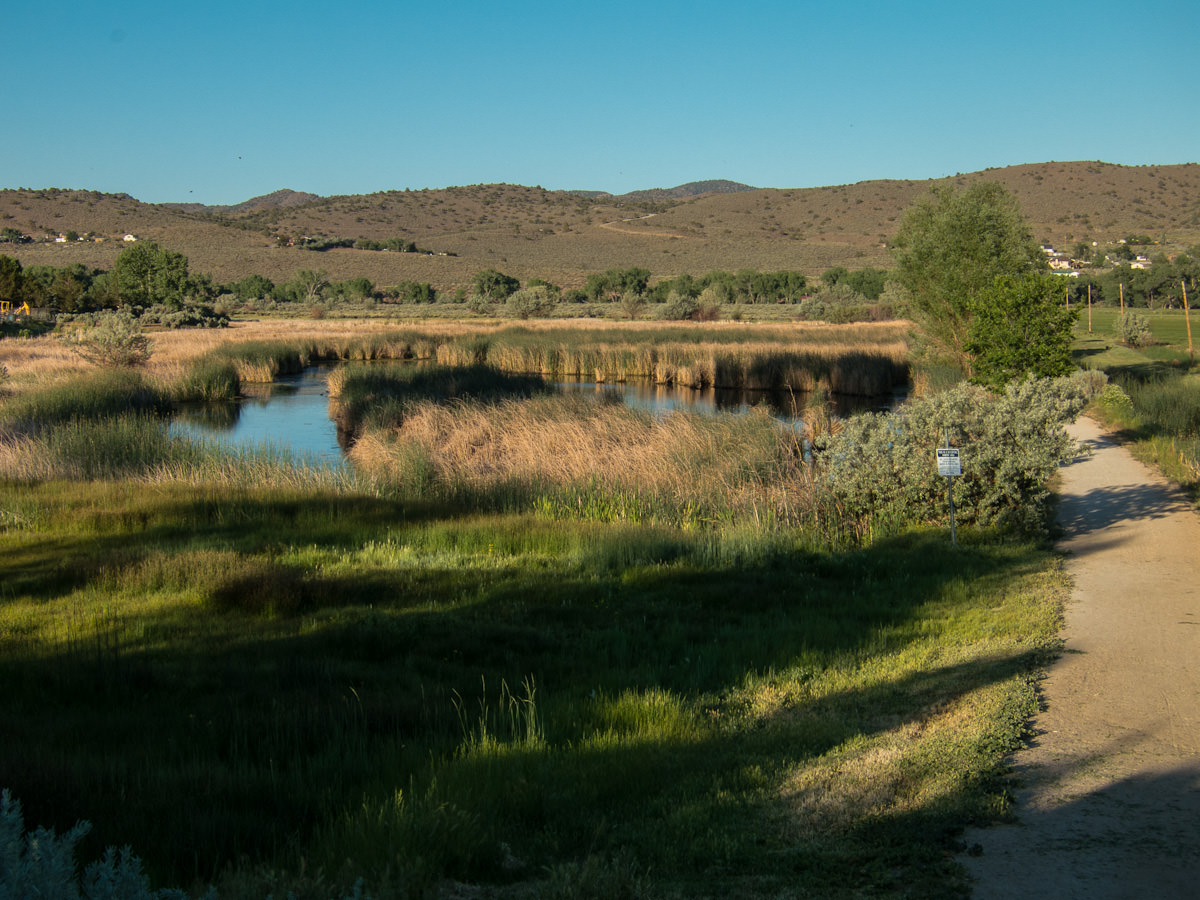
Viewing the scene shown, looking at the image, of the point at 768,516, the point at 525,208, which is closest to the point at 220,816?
the point at 768,516

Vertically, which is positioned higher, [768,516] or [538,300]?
[538,300]

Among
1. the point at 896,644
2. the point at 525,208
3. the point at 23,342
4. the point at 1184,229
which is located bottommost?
the point at 896,644

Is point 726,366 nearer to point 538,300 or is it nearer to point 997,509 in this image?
point 997,509

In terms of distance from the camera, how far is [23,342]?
135 feet

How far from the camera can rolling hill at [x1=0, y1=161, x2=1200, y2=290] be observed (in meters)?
100

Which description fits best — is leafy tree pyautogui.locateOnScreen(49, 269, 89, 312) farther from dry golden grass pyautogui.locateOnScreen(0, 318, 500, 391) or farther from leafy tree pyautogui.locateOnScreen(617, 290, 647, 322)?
leafy tree pyautogui.locateOnScreen(617, 290, 647, 322)

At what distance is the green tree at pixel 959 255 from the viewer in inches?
1101

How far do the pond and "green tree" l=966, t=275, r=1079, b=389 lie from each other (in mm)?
6626

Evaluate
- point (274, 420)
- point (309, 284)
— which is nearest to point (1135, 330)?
point (274, 420)

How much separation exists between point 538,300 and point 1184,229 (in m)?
66.0

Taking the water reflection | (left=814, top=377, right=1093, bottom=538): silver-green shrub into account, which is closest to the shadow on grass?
(left=814, top=377, right=1093, bottom=538): silver-green shrub

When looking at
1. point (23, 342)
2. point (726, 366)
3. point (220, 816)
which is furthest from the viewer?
point (23, 342)

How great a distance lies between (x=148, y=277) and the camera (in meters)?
66.4

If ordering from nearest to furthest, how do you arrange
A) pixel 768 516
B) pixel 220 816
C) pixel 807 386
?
pixel 220 816 → pixel 768 516 → pixel 807 386
